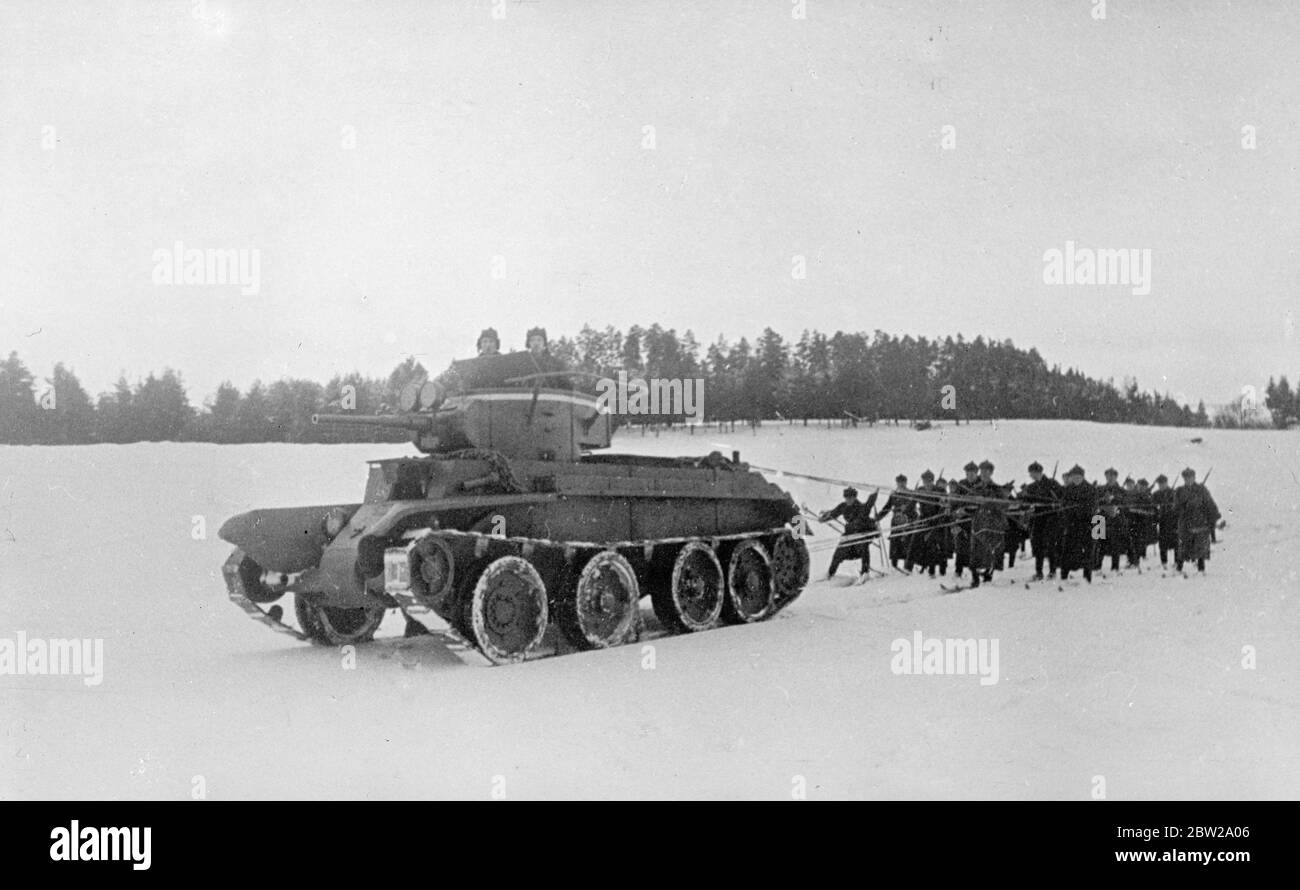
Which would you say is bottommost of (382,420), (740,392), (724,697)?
(724,697)

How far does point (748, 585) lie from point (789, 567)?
87 centimetres

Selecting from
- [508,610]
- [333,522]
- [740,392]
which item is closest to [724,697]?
[508,610]

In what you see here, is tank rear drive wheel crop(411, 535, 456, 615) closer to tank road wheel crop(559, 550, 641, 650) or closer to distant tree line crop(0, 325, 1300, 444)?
tank road wheel crop(559, 550, 641, 650)

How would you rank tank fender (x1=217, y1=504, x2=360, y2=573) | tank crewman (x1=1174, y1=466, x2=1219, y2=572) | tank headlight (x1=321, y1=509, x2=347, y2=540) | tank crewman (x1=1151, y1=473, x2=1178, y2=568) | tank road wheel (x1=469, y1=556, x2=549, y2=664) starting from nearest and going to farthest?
tank road wheel (x1=469, y1=556, x2=549, y2=664), tank fender (x1=217, y1=504, x2=360, y2=573), tank headlight (x1=321, y1=509, x2=347, y2=540), tank crewman (x1=1174, y1=466, x2=1219, y2=572), tank crewman (x1=1151, y1=473, x2=1178, y2=568)

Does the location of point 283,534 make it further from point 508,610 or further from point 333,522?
point 508,610

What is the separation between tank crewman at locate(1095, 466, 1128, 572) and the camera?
1487 centimetres

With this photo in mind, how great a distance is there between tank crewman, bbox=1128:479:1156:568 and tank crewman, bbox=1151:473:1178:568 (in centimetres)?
11

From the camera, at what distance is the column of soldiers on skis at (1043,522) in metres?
14.4

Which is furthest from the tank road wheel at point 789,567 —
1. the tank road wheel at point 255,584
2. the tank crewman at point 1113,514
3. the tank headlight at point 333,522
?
the tank road wheel at point 255,584

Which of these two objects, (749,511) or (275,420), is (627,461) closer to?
(749,511)

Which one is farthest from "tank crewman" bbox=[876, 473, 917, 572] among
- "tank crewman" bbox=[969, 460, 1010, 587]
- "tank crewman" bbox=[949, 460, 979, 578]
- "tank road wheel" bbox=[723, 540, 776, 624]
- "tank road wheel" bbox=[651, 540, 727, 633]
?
"tank road wheel" bbox=[651, 540, 727, 633]

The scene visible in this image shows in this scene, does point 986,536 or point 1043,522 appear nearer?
point 986,536

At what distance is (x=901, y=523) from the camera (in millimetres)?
15914

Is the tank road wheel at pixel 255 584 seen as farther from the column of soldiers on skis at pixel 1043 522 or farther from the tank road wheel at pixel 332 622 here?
the column of soldiers on skis at pixel 1043 522
